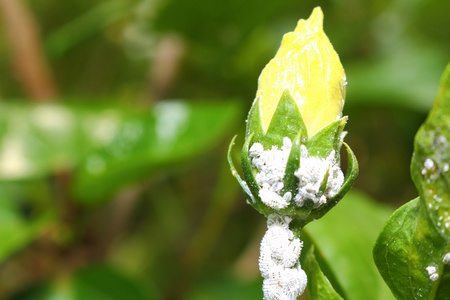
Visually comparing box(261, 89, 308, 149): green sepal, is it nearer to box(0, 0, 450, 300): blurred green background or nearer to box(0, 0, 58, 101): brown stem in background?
box(0, 0, 450, 300): blurred green background

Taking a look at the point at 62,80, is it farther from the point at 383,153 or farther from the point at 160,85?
the point at 383,153

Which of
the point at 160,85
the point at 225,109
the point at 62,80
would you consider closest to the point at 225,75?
the point at 160,85

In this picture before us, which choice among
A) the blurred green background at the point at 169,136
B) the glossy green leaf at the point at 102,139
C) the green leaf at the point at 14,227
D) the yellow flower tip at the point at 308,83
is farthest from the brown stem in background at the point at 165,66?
the yellow flower tip at the point at 308,83

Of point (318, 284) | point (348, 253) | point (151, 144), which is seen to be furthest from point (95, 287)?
point (318, 284)

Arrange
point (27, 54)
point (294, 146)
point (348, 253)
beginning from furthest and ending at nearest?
point (27, 54) < point (348, 253) < point (294, 146)

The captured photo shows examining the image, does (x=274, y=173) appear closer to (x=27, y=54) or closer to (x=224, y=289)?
(x=224, y=289)

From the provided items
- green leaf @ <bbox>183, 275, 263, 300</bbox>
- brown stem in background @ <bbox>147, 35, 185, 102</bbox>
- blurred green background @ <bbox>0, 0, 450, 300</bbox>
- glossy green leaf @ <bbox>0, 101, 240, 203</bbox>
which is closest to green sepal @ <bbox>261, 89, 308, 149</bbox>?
blurred green background @ <bbox>0, 0, 450, 300</bbox>
